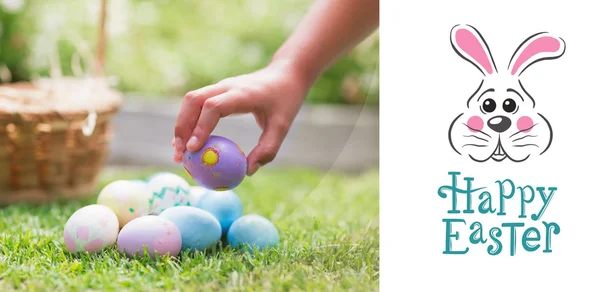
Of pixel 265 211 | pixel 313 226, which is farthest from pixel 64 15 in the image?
pixel 313 226

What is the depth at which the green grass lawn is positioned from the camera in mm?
1203

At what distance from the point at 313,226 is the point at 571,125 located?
2.39 feet

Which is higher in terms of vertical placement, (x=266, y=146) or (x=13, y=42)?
(x=13, y=42)

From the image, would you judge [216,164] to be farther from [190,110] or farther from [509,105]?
[509,105]

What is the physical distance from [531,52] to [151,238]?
841 millimetres

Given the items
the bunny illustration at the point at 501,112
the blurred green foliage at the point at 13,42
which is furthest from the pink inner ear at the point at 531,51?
the blurred green foliage at the point at 13,42

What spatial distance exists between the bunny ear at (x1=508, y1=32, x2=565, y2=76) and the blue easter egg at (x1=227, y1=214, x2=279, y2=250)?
635 millimetres

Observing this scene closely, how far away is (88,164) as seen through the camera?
2.28 metres

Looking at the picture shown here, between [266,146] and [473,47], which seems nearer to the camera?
[473,47]

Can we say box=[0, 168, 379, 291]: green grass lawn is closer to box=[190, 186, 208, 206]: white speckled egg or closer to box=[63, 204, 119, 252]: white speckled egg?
box=[63, 204, 119, 252]: white speckled egg

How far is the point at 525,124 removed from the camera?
125cm

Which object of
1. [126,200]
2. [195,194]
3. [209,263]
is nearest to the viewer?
[209,263]

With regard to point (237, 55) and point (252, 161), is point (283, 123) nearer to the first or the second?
point (252, 161)

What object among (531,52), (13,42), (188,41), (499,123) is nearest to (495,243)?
(499,123)
